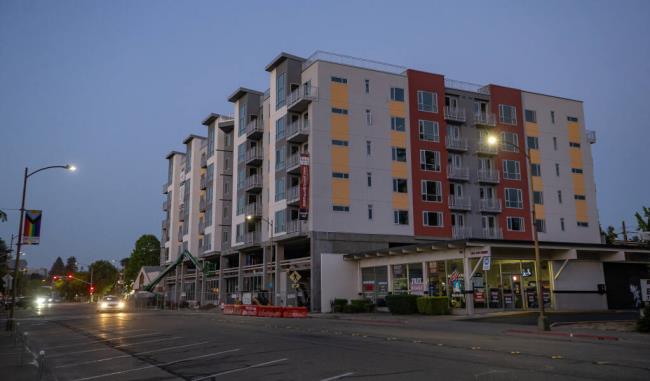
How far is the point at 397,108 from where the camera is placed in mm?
53969

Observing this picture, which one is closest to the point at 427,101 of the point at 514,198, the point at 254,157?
the point at 514,198

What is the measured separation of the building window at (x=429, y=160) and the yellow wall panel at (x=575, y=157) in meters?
16.6

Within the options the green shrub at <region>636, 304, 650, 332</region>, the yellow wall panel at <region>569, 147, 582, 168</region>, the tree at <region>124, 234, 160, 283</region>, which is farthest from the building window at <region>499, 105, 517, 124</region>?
the tree at <region>124, 234, 160, 283</region>

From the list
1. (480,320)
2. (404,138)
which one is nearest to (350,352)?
(480,320)

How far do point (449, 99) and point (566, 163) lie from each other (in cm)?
1478

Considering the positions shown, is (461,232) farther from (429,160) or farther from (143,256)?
(143,256)

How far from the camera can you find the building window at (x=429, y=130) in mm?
54750

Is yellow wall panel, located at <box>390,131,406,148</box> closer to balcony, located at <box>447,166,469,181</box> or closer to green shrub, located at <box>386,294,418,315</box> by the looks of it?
balcony, located at <box>447,166,469,181</box>

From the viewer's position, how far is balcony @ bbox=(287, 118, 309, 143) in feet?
167

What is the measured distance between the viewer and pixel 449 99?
57.6 metres

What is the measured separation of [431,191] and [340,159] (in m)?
9.69

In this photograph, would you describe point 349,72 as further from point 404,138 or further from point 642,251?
point 642,251

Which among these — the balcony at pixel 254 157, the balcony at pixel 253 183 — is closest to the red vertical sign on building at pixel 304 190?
the balcony at pixel 253 183

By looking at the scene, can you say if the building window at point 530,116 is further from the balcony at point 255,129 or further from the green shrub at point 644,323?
the green shrub at point 644,323
